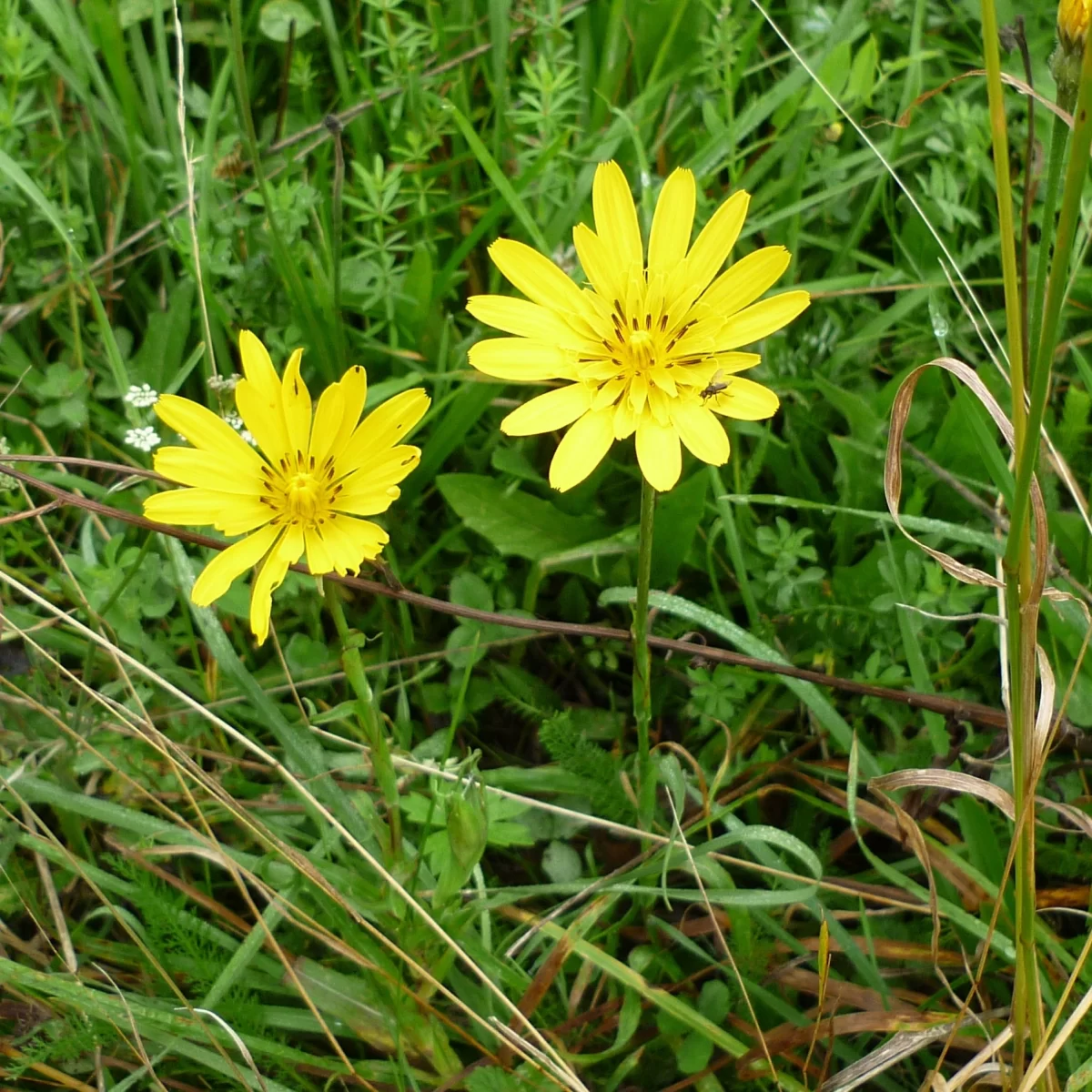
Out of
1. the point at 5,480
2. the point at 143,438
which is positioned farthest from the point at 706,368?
the point at 5,480

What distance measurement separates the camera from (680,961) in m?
2.20

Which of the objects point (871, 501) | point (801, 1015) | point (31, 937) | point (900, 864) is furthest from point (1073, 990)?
point (31, 937)

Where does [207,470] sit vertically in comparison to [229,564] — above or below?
above

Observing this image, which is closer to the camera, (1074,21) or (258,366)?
(1074,21)

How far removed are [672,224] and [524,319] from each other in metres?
0.29

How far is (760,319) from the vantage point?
177 cm

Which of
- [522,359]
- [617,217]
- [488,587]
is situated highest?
[617,217]

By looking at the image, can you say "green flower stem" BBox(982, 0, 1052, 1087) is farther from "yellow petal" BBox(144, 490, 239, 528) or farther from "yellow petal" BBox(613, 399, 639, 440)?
"yellow petal" BBox(144, 490, 239, 528)

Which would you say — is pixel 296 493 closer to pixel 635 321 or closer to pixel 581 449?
pixel 581 449

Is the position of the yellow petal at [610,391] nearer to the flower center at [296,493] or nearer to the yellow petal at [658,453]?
the yellow petal at [658,453]

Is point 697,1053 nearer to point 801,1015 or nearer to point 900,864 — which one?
point 801,1015

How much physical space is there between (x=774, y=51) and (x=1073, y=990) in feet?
8.42

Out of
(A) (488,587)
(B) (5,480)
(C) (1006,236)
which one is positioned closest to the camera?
(C) (1006,236)

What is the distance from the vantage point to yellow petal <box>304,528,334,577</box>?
164 centimetres
